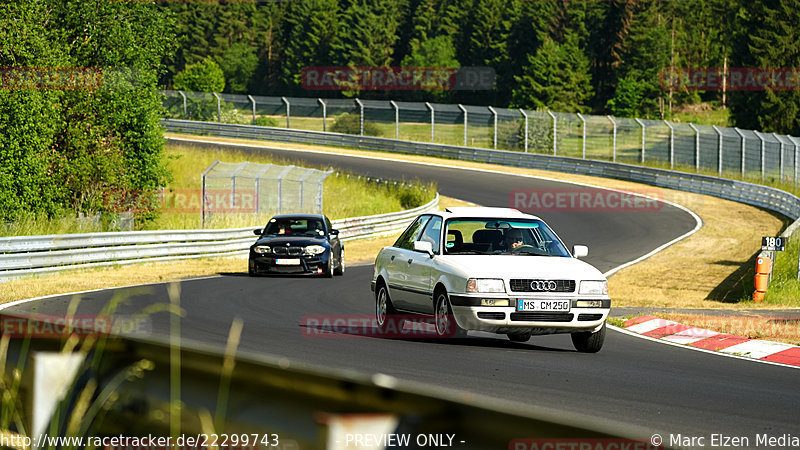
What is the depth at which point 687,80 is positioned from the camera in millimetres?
106250

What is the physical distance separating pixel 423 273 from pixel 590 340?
2114mm

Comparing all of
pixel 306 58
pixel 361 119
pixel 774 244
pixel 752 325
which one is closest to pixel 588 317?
pixel 752 325

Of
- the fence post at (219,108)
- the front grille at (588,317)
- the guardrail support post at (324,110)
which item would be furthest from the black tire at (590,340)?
the fence post at (219,108)

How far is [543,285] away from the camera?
1138 cm

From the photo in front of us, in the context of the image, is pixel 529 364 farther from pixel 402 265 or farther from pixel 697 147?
pixel 697 147

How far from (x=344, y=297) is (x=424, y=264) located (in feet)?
20.0

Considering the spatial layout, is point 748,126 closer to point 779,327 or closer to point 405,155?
point 405,155

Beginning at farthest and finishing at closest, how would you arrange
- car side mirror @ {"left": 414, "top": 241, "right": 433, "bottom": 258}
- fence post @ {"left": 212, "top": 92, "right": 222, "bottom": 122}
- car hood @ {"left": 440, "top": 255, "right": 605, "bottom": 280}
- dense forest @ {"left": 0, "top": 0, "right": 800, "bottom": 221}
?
fence post @ {"left": 212, "top": 92, "right": 222, "bottom": 122} < dense forest @ {"left": 0, "top": 0, "right": 800, "bottom": 221} < car side mirror @ {"left": 414, "top": 241, "right": 433, "bottom": 258} < car hood @ {"left": 440, "top": 255, "right": 605, "bottom": 280}

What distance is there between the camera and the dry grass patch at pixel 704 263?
20516mm

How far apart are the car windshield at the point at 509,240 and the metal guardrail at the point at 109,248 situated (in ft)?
35.1

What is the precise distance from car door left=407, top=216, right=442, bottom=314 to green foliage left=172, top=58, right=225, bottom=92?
9582cm

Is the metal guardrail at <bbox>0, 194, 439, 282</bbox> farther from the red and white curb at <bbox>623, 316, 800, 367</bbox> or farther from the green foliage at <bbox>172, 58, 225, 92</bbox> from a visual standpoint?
the green foliage at <bbox>172, 58, 225, 92</bbox>

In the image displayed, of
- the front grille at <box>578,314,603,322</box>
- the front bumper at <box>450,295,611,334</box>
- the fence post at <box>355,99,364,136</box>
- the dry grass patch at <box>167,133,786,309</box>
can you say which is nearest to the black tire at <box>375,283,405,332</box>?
the front bumper at <box>450,295,611,334</box>

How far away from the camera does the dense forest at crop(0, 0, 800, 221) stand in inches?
1117
